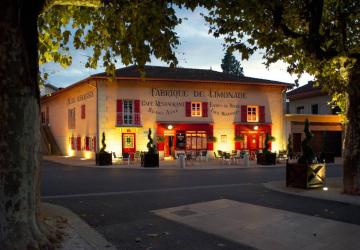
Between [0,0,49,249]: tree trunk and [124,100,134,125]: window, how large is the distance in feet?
75.3

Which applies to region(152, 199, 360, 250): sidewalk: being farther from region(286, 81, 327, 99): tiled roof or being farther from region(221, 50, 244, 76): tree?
region(221, 50, 244, 76): tree

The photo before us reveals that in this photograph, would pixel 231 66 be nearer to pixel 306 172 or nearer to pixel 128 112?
pixel 128 112

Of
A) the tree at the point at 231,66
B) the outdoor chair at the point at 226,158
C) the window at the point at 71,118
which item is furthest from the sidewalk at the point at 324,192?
the tree at the point at 231,66

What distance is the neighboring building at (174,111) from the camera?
28.5m

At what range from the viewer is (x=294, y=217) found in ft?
27.3

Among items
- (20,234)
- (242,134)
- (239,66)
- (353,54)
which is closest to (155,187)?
(353,54)

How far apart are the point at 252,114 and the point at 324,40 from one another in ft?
69.5

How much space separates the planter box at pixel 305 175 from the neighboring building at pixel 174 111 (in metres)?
16.4

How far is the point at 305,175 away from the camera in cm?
1269

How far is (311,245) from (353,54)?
681cm

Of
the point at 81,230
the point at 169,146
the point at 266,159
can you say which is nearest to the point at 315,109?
the point at 266,159

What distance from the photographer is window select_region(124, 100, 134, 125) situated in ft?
94.2

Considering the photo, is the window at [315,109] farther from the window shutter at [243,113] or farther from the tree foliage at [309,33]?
the tree foliage at [309,33]

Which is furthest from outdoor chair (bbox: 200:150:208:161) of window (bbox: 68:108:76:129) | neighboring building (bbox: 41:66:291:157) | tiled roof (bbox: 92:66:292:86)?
window (bbox: 68:108:76:129)
